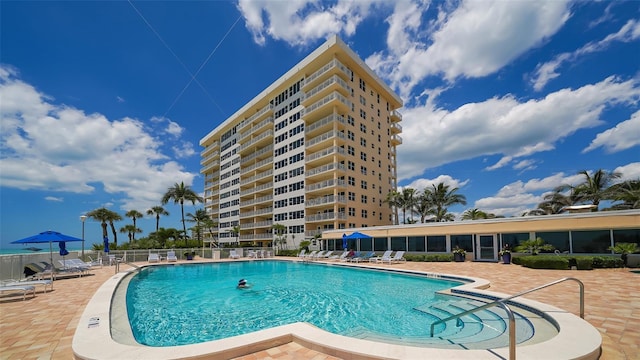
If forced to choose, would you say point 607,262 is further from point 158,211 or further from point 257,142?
point 158,211

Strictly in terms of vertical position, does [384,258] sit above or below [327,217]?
below

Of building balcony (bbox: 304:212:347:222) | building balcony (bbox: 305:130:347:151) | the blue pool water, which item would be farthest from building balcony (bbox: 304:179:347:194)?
the blue pool water

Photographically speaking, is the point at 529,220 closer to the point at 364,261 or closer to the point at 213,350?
the point at 364,261

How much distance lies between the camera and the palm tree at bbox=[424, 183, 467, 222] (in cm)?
3982

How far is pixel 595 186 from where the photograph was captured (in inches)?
1233

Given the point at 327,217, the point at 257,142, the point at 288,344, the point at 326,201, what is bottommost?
the point at 288,344

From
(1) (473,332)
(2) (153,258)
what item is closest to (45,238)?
(2) (153,258)

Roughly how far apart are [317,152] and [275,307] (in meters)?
31.0

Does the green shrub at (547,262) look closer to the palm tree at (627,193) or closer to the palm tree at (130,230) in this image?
the palm tree at (627,193)

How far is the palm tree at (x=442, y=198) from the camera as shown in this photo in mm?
39819

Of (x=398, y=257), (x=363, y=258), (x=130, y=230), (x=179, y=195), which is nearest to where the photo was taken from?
(x=398, y=257)

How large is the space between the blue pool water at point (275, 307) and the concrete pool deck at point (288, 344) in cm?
170

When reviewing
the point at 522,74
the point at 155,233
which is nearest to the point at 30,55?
the point at 522,74

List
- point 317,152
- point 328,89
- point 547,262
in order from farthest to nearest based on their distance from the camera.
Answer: point 317,152, point 328,89, point 547,262
